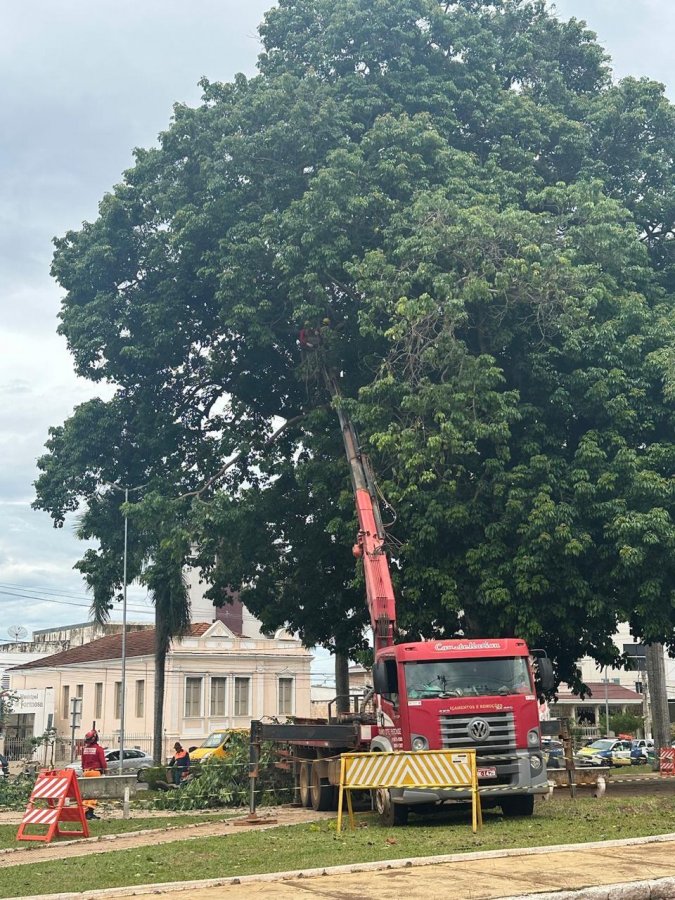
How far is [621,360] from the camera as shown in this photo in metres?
24.2

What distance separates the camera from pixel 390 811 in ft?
54.9

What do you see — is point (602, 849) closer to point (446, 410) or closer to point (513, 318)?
point (446, 410)

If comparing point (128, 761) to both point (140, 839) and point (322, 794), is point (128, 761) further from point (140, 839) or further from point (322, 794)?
point (140, 839)

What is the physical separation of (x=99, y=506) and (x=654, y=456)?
1540 centimetres

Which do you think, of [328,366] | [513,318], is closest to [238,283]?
[328,366]

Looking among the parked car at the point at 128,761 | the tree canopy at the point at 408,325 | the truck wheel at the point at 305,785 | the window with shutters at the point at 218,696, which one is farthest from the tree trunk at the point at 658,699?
the window with shutters at the point at 218,696

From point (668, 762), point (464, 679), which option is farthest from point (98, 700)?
point (464, 679)

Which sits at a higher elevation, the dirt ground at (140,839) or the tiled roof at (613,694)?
the tiled roof at (613,694)

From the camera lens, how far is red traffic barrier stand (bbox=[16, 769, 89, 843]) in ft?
58.7

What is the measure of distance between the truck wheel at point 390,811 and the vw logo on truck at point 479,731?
5.02 ft

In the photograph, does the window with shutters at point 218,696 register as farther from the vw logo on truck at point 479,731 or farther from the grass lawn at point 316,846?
the vw logo on truck at point 479,731

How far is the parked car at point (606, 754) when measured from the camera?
159 feet

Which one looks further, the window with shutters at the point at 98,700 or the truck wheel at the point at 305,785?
the window with shutters at the point at 98,700

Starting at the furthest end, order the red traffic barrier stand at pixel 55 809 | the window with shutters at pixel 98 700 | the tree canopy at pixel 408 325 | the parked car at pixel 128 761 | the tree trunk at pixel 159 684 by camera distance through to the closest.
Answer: the window with shutters at pixel 98 700 < the parked car at pixel 128 761 < the tree trunk at pixel 159 684 < the tree canopy at pixel 408 325 < the red traffic barrier stand at pixel 55 809
